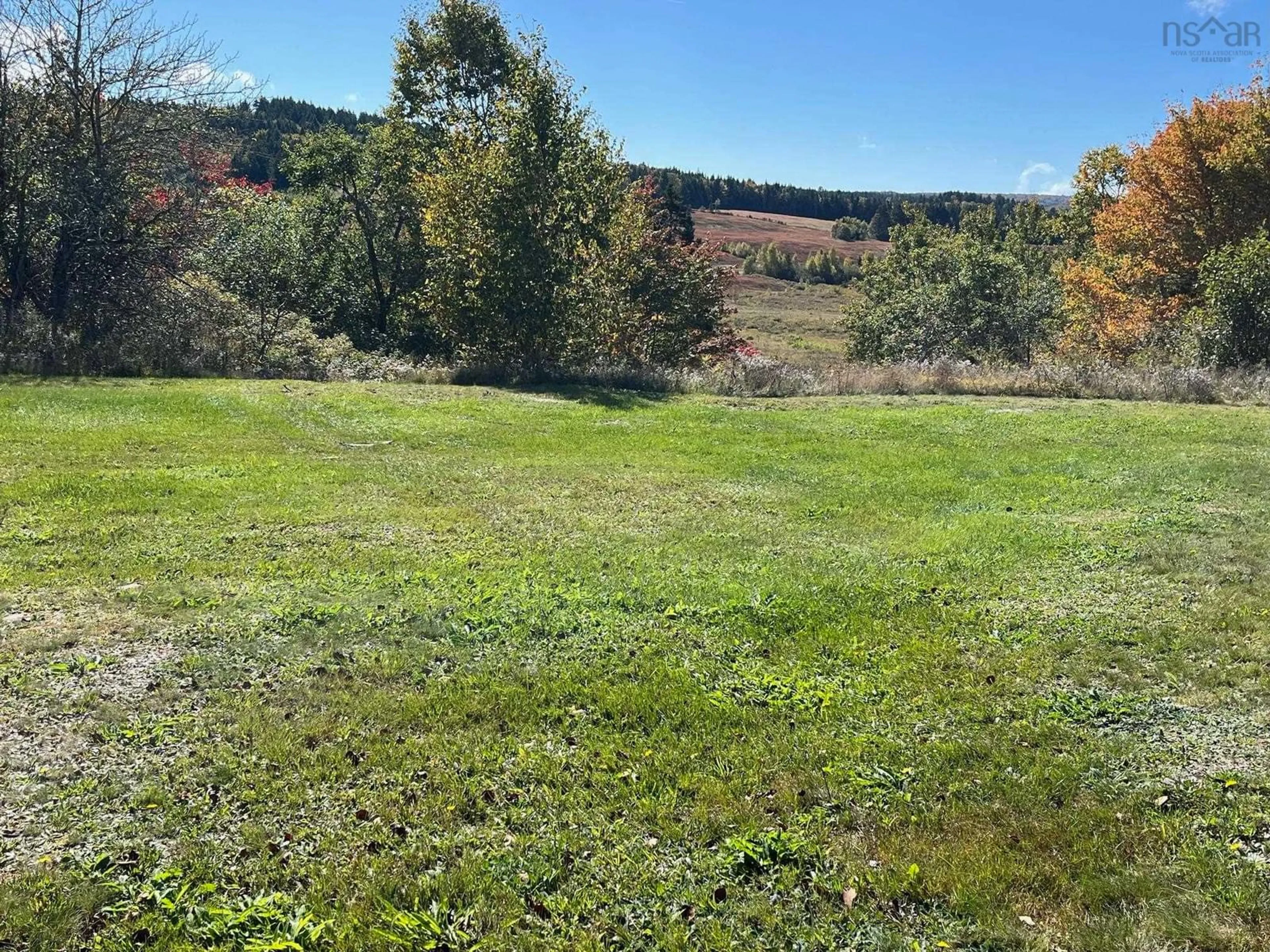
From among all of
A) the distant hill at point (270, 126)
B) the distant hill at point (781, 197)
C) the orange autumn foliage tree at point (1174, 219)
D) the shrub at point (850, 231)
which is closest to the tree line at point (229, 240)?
the distant hill at point (270, 126)

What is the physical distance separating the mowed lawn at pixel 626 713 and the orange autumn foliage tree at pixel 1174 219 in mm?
19561

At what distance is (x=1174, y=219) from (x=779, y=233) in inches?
2772

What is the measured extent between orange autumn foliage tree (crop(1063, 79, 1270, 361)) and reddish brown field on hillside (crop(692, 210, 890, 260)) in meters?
48.9

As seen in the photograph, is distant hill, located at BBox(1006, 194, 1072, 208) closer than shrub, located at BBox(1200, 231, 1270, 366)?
No

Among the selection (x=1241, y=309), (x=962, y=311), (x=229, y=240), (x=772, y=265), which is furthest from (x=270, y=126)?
(x=1241, y=309)

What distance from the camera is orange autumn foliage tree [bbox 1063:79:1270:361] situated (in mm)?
23062

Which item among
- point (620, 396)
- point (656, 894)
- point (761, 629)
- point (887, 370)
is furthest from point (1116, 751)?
point (887, 370)

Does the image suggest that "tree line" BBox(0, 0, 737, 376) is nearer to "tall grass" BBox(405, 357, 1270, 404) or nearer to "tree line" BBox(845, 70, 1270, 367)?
"tall grass" BBox(405, 357, 1270, 404)

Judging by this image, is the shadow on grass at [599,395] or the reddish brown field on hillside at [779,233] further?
the reddish brown field on hillside at [779,233]

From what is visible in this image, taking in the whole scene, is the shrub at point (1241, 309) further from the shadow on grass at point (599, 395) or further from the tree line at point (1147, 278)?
the shadow on grass at point (599, 395)

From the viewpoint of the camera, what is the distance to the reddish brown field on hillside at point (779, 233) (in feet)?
275

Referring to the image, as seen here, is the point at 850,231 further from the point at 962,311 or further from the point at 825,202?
the point at 962,311

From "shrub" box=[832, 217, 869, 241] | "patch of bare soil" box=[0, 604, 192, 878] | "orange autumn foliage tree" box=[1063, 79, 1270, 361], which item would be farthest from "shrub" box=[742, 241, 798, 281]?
"patch of bare soil" box=[0, 604, 192, 878]

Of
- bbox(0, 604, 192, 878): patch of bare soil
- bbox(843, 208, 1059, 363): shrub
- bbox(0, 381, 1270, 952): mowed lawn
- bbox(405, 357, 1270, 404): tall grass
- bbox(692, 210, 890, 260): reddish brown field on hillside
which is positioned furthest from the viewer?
bbox(692, 210, 890, 260): reddish brown field on hillside
